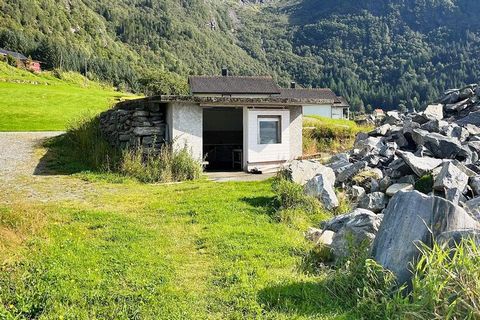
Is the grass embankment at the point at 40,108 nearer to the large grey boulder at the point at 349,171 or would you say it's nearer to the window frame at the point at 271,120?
the window frame at the point at 271,120

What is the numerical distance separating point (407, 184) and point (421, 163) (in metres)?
0.72

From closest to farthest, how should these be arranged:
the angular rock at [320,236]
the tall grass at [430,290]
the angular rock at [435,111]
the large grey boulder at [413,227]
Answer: the tall grass at [430,290] → the large grey boulder at [413,227] → the angular rock at [320,236] → the angular rock at [435,111]

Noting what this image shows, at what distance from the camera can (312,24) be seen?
173875 mm

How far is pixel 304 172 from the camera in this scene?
10656mm

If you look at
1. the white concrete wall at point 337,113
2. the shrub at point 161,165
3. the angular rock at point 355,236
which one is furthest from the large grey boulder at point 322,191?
the white concrete wall at point 337,113

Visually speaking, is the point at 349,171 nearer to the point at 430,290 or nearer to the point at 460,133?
the point at 460,133

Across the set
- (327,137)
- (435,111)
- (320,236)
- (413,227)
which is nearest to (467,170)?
(320,236)

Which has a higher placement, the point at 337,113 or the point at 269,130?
the point at 337,113

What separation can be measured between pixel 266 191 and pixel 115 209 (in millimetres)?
3622

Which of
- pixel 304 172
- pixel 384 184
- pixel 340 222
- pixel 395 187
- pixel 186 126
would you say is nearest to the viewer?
pixel 340 222

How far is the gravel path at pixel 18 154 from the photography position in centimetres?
1302

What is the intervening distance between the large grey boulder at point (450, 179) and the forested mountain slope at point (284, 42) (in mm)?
75347

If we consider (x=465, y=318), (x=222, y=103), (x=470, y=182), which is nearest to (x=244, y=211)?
(x=470, y=182)

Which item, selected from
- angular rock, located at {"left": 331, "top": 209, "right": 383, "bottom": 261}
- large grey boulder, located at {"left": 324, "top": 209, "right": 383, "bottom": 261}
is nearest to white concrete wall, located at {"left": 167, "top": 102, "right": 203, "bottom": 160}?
large grey boulder, located at {"left": 324, "top": 209, "right": 383, "bottom": 261}
